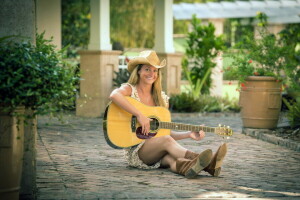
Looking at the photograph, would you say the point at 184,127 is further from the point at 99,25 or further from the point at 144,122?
the point at 99,25

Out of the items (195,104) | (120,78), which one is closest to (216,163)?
(120,78)

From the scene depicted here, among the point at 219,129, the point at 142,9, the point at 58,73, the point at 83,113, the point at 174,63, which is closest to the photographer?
the point at 58,73

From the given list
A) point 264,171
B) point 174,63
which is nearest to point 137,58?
point 264,171

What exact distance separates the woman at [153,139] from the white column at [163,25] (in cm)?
750

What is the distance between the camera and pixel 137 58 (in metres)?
6.09

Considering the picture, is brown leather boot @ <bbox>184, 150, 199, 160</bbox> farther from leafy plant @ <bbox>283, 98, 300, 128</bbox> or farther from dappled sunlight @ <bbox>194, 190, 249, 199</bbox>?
leafy plant @ <bbox>283, 98, 300, 128</bbox>

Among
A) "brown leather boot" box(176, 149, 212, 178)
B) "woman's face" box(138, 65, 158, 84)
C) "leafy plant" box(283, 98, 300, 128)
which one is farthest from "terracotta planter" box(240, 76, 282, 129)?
"brown leather boot" box(176, 149, 212, 178)

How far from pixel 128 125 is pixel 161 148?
0.41m

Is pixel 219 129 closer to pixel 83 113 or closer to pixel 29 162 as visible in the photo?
pixel 29 162

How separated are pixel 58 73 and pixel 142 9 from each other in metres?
20.2

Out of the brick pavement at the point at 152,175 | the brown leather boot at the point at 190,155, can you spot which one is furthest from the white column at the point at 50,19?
the brown leather boot at the point at 190,155

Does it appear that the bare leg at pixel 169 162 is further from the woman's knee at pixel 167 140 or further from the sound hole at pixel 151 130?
the sound hole at pixel 151 130

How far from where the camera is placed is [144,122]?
5.80 metres

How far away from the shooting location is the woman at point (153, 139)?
226 inches
